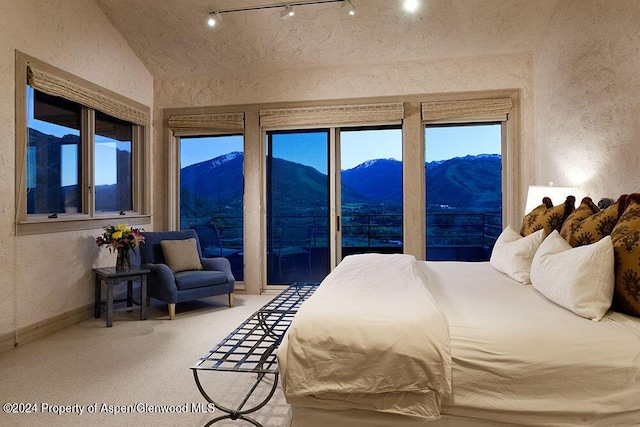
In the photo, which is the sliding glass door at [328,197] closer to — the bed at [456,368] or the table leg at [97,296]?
the table leg at [97,296]

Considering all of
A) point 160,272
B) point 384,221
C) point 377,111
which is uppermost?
point 377,111

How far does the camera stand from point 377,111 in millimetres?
4625

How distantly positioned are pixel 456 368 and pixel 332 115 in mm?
3748

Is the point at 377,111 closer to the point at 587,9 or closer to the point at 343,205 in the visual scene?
the point at 343,205

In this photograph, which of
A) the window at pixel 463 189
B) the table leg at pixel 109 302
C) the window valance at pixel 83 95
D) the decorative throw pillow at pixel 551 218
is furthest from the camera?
the window at pixel 463 189

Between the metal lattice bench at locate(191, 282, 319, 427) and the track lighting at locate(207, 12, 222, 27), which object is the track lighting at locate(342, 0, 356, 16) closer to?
the track lighting at locate(207, 12, 222, 27)

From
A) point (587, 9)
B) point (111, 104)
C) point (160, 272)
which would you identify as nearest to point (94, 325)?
point (160, 272)

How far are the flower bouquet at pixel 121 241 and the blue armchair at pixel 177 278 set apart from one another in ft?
0.78

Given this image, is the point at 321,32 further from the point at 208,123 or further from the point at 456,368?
the point at 456,368

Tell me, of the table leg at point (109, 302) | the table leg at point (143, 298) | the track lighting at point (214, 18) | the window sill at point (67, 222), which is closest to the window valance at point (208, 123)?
the track lighting at point (214, 18)

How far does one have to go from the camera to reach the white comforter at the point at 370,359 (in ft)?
4.73

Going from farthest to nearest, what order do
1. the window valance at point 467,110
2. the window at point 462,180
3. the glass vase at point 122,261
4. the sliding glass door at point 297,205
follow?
1. the sliding glass door at point 297,205
2. the window at point 462,180
3. the window valance at point 467,110
4. the glass vase at point 122,261

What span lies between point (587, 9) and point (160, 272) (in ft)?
14.3

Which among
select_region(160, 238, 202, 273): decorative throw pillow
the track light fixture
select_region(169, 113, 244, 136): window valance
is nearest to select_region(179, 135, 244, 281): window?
select_region(169, 113, 244, 136): window valance
